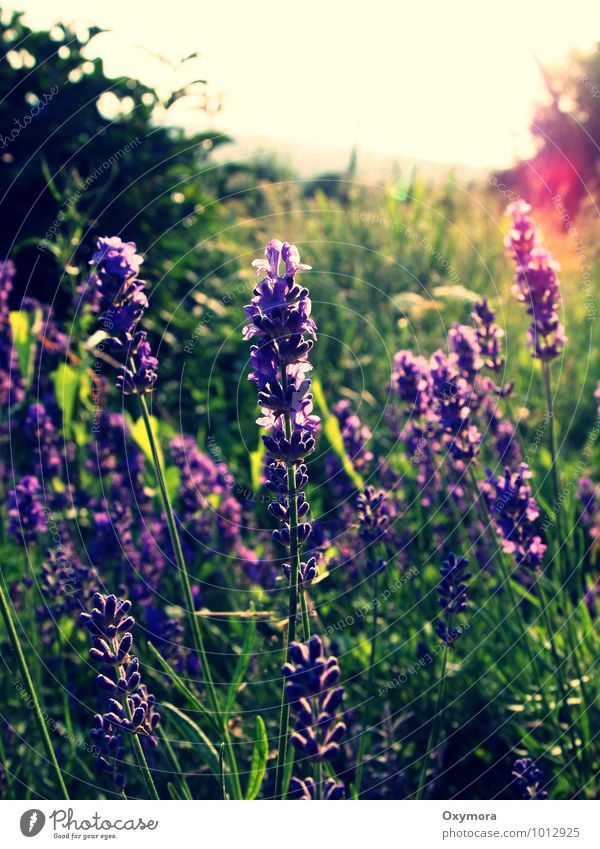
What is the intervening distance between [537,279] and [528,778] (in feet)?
5.92

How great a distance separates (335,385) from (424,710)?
3120 mm

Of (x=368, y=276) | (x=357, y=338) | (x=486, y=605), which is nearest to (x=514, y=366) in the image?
(x=357, y=338)

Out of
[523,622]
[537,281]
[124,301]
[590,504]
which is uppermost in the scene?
[537,281]

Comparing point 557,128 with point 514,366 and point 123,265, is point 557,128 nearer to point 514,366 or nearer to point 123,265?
point 514,366

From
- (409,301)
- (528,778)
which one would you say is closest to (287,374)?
(528,778)

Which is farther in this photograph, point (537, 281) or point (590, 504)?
point (590, 504)

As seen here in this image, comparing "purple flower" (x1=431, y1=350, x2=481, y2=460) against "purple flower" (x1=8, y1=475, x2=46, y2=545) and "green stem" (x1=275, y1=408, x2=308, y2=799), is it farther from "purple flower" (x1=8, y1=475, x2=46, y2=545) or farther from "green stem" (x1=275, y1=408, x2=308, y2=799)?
"purple flower" (x1=8, y1=475, x2=46, y2=545)

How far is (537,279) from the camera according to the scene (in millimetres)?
2875

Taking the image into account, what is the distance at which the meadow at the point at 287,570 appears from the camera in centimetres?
195

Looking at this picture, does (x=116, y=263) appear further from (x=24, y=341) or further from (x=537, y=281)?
(x=24, y=341)

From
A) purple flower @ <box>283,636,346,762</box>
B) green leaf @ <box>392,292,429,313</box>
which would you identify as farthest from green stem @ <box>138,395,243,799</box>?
green leaf @ <box>392,292,429,313</box>

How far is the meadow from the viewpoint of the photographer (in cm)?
195

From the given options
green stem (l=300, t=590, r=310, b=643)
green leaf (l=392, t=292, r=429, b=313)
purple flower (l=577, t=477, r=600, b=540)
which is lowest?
green stem (l=300, t=590, r=310, b=643)

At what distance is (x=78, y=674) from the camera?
11.5 feet
